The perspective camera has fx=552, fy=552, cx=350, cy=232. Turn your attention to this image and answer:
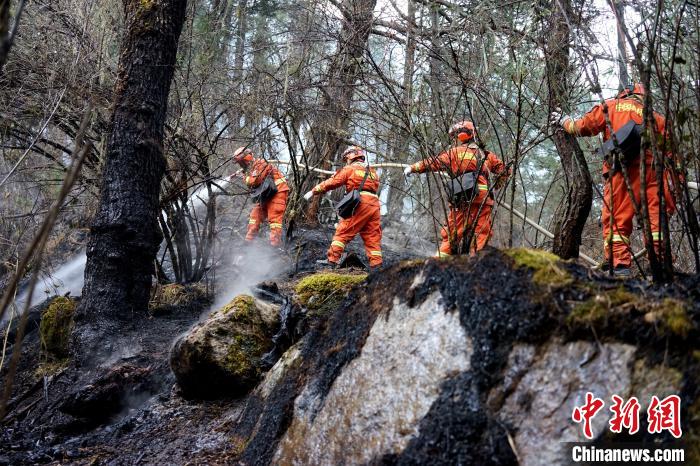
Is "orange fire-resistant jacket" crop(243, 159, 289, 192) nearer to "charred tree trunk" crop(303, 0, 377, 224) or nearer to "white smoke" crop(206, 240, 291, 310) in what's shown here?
"charred tree trunk" crop(303, 0, 377, 224)

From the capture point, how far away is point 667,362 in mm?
1762

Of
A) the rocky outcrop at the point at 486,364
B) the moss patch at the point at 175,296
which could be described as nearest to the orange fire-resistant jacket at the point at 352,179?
the moss patch at the point at 175,296

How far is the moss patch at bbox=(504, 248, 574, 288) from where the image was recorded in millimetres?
2070

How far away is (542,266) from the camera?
2.15m

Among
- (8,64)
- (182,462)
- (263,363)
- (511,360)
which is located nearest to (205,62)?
(8,64)

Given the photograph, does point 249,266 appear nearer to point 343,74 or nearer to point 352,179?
point 352,179

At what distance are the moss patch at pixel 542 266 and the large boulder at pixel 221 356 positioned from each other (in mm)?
Answer: 2373

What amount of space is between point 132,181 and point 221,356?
218 cm

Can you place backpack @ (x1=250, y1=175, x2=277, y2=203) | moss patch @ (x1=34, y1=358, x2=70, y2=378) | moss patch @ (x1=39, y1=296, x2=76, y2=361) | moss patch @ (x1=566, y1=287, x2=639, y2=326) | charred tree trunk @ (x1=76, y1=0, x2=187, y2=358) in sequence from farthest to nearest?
backpack @ (x1=250, y1=175, x2=277, y2=203)
moss patch @ (x1=39, y1=296, x2=76, y2=361)
charred tree trunk @ (x1=76, y1=0, x2=187, y2=358)
moss patch @ (x1=34, y1=358, x2=70, y2=378)
moss patch @ (x1=566, y1=287, x2=639, y2=326)

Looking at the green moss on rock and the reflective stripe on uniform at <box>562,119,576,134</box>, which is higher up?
the reflective stripe on uniform at <box>562,119,576,134</box>

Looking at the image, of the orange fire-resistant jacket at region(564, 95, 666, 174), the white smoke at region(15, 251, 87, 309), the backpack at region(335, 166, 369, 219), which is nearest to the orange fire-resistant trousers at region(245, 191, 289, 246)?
the backpack at region(335, 166, 369, 219)

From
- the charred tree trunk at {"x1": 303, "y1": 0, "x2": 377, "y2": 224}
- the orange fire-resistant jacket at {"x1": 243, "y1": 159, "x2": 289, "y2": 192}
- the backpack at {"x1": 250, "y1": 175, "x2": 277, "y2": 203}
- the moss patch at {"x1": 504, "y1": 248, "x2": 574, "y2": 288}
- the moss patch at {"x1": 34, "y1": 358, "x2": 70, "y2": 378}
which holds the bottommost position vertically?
the moss patch at {"x1": 34, "y1": 358, "x2": 70, "y2": 378}

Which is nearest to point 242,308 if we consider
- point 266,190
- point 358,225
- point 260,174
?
point 358,225

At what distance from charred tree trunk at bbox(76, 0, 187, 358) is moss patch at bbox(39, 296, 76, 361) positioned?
41 centimetres
